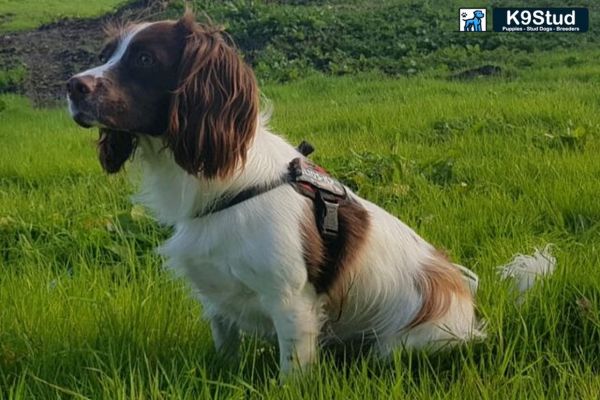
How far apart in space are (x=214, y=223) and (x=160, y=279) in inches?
36.9

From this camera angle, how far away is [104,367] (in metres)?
2.55

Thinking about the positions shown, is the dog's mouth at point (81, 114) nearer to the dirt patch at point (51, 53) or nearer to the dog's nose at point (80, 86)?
the dog's nose at point (80, 86)

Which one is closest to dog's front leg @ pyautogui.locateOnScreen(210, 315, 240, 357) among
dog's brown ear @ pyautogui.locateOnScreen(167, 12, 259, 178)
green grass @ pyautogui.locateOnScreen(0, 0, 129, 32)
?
dog's brown ear @ pyautogui.locateOnScreen(167, 12, 259, 178)

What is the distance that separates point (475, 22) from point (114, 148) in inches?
643

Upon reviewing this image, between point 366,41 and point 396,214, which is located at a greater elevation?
point 396,214

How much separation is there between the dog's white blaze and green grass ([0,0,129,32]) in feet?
63.5

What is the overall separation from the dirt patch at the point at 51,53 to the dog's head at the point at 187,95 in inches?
386

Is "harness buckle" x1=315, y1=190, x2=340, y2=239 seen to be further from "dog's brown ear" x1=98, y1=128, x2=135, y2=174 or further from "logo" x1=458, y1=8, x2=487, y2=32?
"logo" x1=458, y1=8, x2=487, y2=32

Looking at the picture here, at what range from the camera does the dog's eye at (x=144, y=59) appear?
8.71 ft

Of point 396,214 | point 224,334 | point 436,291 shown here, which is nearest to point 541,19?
point 396,214

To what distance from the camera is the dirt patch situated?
13.8m

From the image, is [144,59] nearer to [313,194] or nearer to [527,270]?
[313,194]

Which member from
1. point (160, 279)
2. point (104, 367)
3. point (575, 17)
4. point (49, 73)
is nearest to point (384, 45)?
point (575, 17)

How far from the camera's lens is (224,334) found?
9.74 ft
